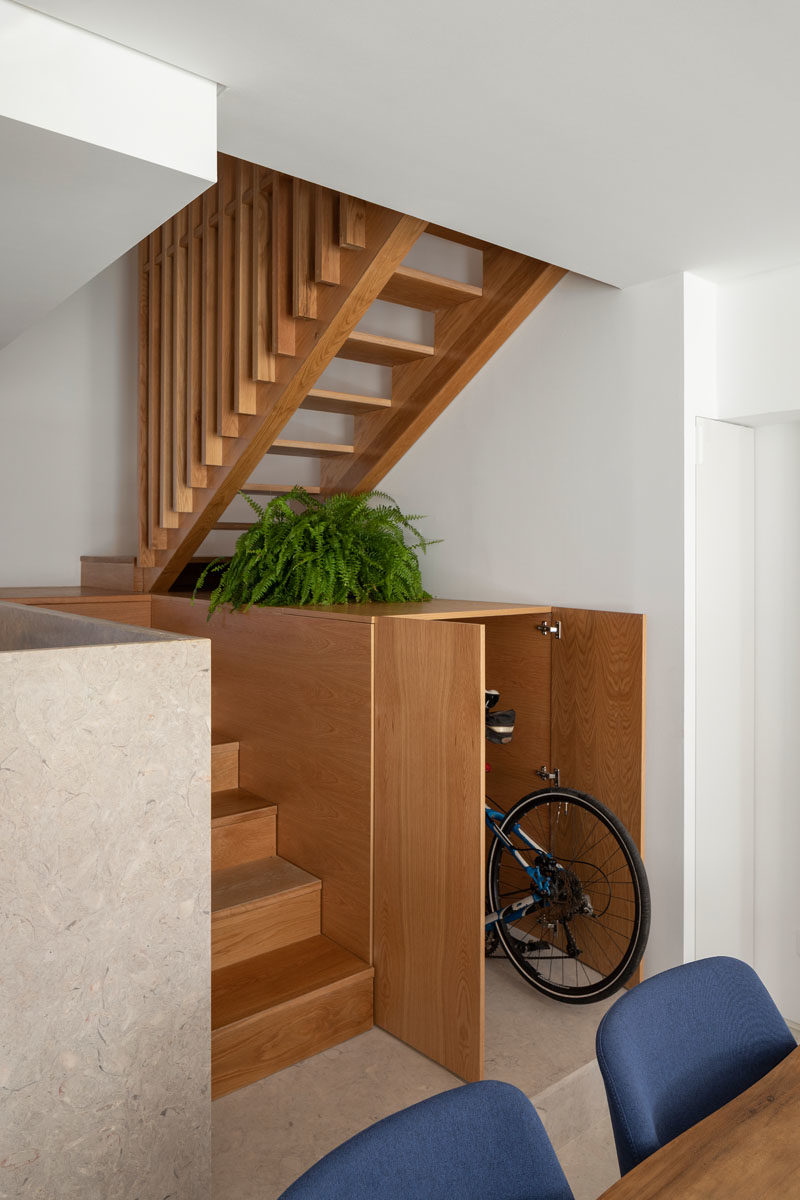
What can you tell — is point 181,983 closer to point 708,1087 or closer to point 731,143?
point 708,1087

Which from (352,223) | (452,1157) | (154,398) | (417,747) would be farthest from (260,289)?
(452,1157)

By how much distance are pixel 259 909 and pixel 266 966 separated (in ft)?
0.57

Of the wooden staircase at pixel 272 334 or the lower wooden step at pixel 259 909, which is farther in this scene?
the wooden staircase at pixel 272 334

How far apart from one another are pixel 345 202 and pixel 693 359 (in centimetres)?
122

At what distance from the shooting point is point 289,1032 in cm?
250

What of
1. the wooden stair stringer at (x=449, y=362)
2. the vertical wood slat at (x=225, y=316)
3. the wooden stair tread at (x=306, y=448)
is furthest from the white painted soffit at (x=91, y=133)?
the wooden stair stringer at (x=449, y=362)

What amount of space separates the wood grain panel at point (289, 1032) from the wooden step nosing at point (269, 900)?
0.33 m

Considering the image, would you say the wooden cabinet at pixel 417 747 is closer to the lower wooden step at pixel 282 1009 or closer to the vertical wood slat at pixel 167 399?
the lower wooden step at pixel 282 1009

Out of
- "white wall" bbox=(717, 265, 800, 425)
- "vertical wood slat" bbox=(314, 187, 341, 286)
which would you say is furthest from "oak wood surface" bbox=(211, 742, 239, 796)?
"white wall" bbox=(717, 265, 800, 425)

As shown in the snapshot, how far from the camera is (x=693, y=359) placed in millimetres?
2795

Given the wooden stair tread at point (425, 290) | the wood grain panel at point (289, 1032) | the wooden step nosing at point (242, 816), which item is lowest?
the wood grain panel at point (289, 1032)

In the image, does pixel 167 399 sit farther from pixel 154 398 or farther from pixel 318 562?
pixel 318 562

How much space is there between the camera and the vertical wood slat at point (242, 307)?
306 cm

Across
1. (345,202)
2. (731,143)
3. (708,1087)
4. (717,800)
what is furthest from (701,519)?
(708,1087)
